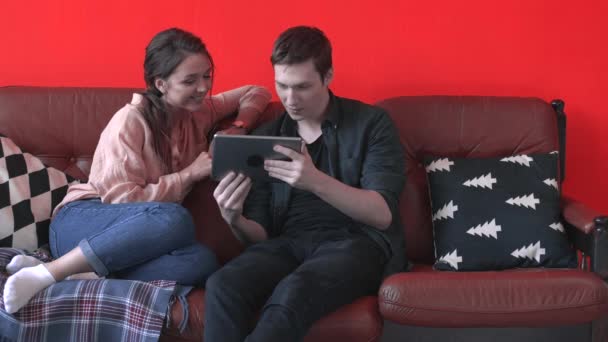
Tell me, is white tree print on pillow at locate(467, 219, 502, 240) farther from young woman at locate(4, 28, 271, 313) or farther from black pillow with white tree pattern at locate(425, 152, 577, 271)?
young woman at locate(4, 28, 271, 313)

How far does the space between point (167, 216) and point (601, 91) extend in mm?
1650

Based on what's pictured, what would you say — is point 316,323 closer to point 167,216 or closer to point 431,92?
point 167,216

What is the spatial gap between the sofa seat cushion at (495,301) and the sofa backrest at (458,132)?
497mm

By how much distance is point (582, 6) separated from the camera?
8.23ft

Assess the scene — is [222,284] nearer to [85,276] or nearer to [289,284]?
[289,284]

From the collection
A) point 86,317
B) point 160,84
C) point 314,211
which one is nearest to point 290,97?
point 314,211

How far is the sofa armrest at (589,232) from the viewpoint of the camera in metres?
1.92

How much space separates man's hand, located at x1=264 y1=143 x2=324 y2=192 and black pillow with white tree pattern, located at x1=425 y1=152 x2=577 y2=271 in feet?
1.95

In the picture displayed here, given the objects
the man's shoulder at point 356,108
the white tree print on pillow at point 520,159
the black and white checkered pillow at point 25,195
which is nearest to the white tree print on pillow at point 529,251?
the white tree print on pillow at point 520,159

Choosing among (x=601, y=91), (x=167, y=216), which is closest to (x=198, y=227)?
(x=167, y=216)

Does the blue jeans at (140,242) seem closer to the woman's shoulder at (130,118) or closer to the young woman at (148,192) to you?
the young woman at (148,192)

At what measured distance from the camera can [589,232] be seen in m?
2.02

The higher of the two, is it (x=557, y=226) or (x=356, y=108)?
(x=356, y=108)

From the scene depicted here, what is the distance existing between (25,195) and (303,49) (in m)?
1.00
